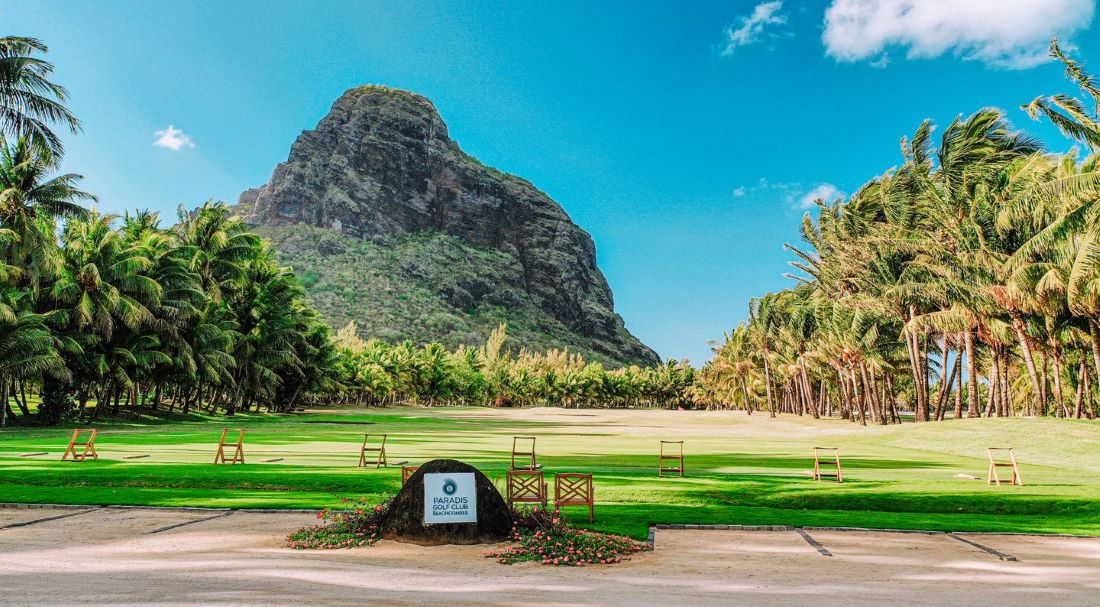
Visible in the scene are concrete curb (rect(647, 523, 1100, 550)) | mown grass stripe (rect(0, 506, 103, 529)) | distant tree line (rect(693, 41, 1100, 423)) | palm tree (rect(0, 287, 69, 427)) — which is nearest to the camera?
mown grass stripe (rect(0, 506, 103, 529))

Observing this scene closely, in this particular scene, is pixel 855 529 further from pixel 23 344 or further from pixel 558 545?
pixel 23 344

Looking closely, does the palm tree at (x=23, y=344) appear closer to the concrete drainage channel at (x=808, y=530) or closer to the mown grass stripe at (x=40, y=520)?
the mown grass stripe at (x=40, y=520)

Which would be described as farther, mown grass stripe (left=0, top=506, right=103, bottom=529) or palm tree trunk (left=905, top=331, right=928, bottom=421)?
palm tree trunk (left=905, top=331, right=928, bottom=421)

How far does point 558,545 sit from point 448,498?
207 centimetres

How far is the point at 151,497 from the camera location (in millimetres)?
15008

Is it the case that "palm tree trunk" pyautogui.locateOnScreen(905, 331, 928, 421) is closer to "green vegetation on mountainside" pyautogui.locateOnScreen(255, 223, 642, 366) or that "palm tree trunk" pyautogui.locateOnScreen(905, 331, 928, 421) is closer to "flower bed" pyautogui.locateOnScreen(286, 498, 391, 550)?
"flower bed" pyautogui.locateOnScreen(286, 498, 391, 550)

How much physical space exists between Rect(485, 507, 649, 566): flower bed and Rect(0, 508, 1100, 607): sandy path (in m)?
0.37

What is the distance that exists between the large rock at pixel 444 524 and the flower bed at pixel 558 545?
0.38 metres

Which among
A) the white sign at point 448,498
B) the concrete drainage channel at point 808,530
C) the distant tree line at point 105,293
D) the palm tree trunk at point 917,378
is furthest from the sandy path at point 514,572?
the palm tree trunk at point 917,378

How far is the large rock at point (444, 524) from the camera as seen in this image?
1092 cm

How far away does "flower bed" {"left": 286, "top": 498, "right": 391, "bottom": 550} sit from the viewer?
10609 mm

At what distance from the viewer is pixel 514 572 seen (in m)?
9.09

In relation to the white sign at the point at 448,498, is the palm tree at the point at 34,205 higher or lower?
higher

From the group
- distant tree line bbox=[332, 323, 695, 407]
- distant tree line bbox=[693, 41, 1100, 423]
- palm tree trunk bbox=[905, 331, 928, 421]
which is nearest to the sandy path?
distant tree line bbox=[693, 41, 1100, 423]
